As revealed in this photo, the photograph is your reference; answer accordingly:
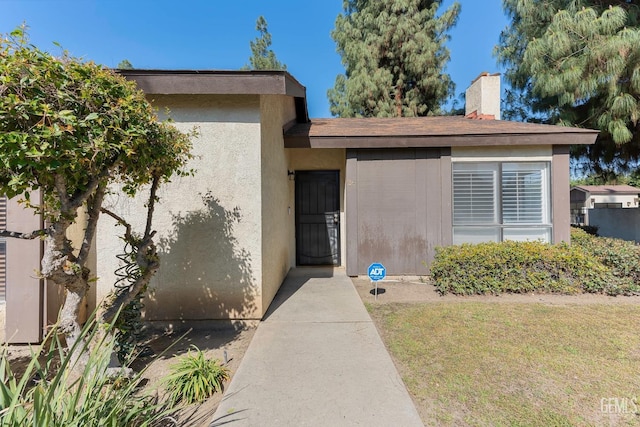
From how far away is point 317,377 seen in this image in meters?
2.58

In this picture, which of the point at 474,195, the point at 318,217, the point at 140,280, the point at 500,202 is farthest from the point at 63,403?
the point at 500,202

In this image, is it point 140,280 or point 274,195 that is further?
point 274,195

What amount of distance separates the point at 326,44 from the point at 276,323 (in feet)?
56.4

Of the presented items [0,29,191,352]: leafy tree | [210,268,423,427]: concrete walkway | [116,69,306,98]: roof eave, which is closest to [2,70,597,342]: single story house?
[116,69,306,98]: roof eave

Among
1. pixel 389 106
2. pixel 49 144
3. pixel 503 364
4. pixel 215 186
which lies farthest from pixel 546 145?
pixel 389 106

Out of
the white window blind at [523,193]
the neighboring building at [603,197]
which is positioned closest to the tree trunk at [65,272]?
the white window blind at [523,193]

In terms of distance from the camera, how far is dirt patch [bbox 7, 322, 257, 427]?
2.22 meters

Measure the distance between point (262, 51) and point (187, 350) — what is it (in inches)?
840

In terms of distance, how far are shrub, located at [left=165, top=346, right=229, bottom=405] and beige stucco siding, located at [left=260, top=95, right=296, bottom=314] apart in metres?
1.32

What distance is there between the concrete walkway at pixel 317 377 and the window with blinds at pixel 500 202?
3.31 m

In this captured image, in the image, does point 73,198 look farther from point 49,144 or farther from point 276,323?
point 276,323

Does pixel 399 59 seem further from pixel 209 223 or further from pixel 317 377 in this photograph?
pixel 317 377

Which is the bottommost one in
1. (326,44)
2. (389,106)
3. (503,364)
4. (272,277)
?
(503,364)

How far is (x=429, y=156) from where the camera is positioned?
18.9 feet
